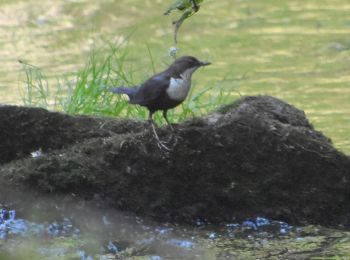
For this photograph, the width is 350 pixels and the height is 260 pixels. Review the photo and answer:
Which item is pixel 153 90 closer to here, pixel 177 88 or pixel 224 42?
pixel 177 88

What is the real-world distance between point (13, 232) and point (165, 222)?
0.82m

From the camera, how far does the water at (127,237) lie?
4.73m

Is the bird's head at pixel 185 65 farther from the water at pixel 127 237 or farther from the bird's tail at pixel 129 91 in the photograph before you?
the water at pixel 127 237

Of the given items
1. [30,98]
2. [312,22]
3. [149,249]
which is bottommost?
[149,249]

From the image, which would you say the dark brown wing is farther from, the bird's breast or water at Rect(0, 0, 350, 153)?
water at Rect(0, 0, 350, 153)

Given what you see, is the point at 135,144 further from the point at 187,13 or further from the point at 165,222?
the point at 187,13

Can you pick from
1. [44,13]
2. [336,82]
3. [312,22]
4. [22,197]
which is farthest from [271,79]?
[22,197]

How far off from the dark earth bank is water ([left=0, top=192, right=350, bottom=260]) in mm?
77

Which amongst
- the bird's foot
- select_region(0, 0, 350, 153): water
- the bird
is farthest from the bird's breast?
select_region(0, 0, 350, 153): water

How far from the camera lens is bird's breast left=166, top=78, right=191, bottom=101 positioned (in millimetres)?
5199

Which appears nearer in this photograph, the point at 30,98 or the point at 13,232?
the point at 13,232

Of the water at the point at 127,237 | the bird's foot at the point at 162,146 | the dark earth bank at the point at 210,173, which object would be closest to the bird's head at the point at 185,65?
the dark earth bank at the point at 210,173

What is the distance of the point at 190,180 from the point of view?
5.13 meters

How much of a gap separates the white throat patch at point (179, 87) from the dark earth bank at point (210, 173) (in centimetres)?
18
